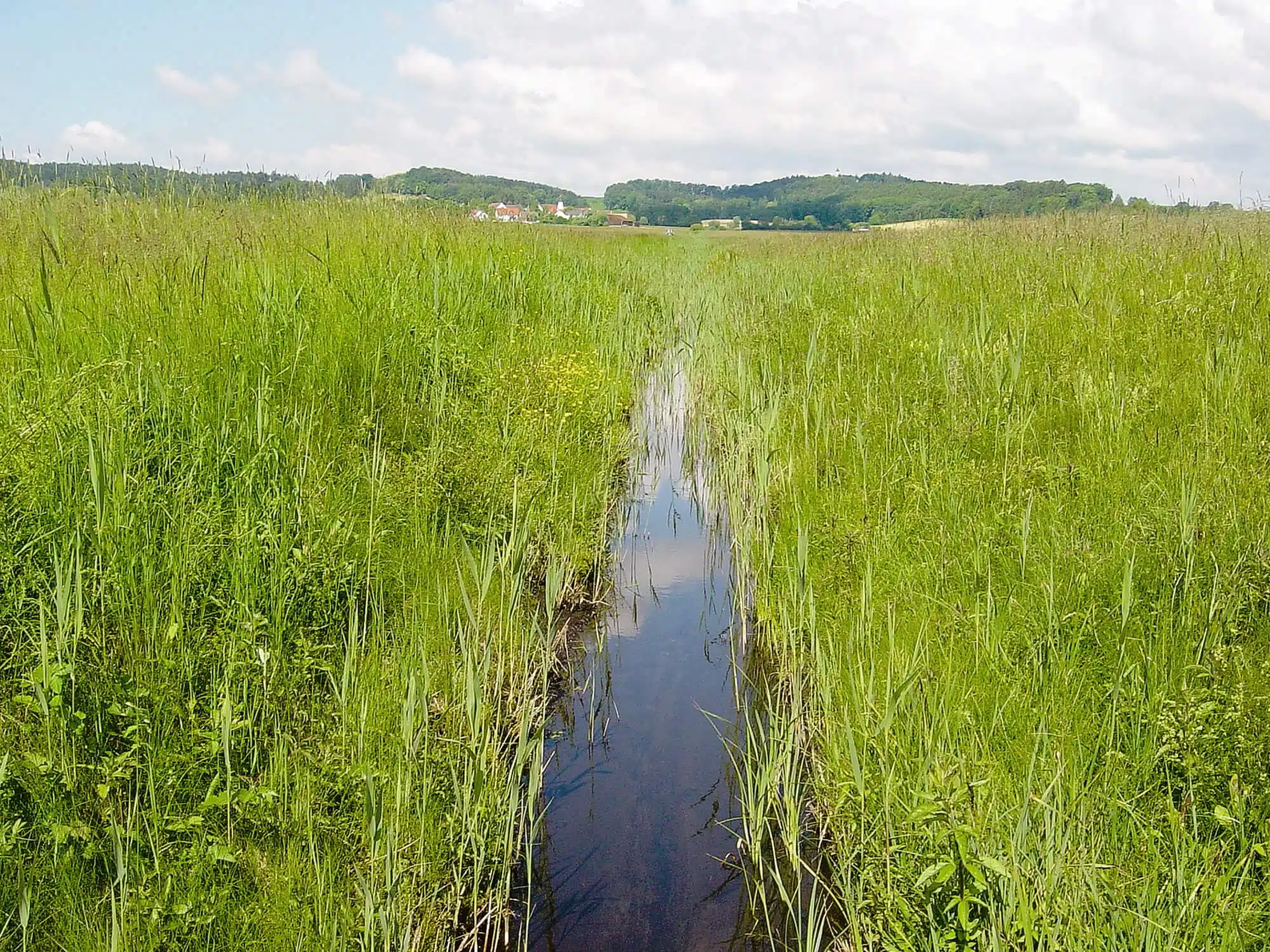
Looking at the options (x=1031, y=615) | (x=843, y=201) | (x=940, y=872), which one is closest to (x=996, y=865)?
(x=940, y=872)

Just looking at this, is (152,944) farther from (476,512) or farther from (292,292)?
(292,292)

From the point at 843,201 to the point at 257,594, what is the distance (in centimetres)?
6343

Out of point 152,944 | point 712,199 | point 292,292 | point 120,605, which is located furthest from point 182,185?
point 712,199

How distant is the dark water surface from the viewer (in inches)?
110

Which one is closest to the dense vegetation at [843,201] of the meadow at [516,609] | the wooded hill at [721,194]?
the wooded hill at [721,194]

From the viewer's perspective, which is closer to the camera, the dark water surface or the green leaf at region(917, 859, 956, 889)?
the green leaf at region(917, 859, 956, 889)

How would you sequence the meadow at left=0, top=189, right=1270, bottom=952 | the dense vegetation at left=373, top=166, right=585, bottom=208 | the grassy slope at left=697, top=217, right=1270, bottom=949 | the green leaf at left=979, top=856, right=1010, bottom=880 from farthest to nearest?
the dense vegetation at left=373, top=166, right=585, bottom=208 → the meadow at left=0, top=189, right=1270, bottom=952 → the grassy slope at left=697, top=217, right=1270, bottom=949 → the green leaf at left=979, top=856, right=1010, bottom=880

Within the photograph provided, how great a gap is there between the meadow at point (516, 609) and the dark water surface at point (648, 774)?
0.47 ft

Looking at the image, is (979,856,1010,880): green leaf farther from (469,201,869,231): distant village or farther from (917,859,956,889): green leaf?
(469,201,869,231): distant village

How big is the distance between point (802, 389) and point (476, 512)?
9.53 feet

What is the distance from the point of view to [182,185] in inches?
308

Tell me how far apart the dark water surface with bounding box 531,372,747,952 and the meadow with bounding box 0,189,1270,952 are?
14 cm

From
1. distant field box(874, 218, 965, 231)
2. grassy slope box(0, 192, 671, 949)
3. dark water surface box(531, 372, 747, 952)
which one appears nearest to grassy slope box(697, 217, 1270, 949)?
dark water surface box(531, 372, 747, 952)

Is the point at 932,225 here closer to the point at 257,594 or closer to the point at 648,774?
the point at 648,774
